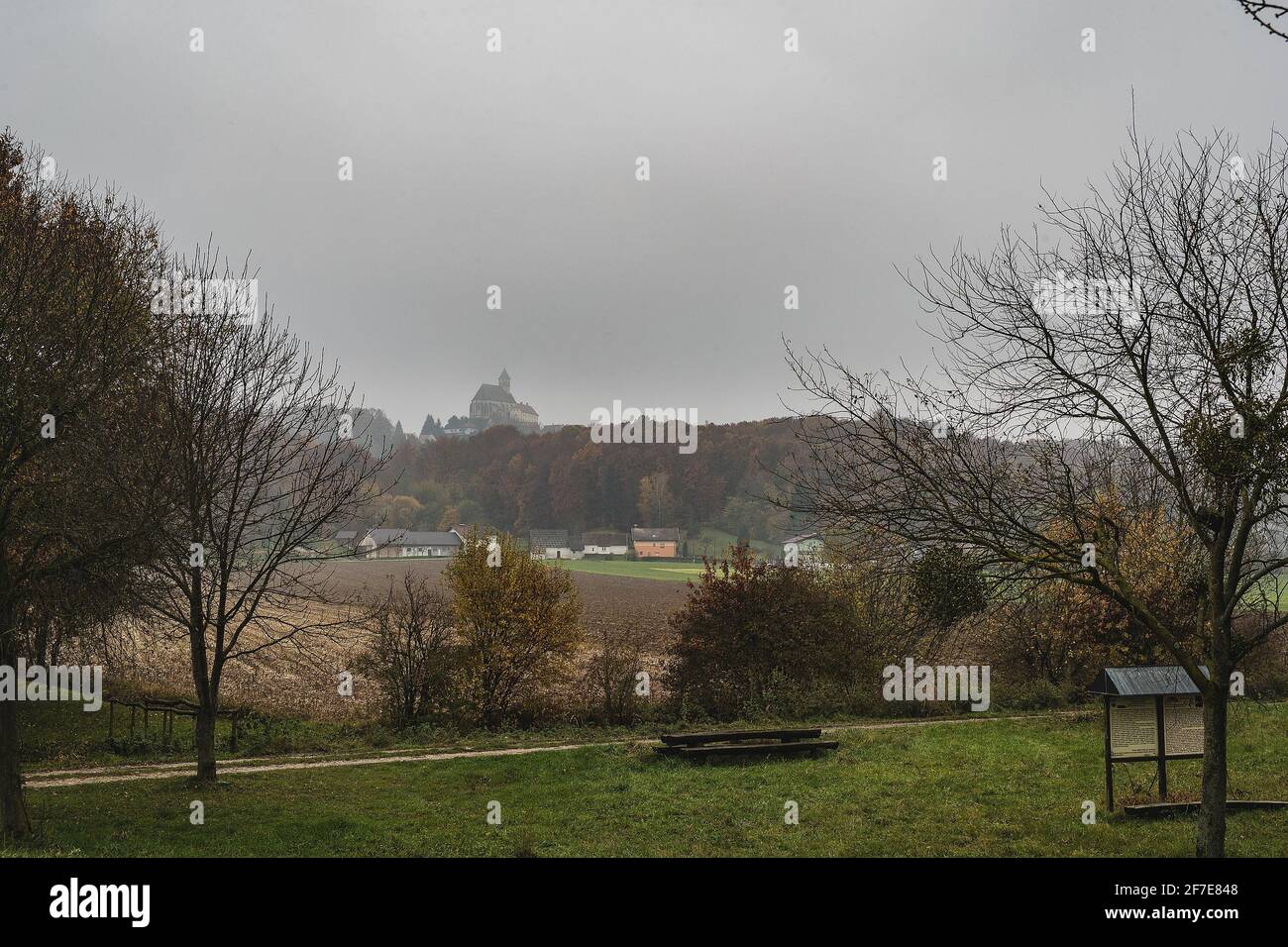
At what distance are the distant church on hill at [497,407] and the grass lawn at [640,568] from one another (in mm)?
56249

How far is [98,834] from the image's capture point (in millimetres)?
11273

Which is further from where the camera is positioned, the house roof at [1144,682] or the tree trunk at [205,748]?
the tree trunk at [205,748]

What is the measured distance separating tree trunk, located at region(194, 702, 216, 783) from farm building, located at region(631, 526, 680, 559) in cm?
5612

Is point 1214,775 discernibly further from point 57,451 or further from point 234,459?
point 234,459

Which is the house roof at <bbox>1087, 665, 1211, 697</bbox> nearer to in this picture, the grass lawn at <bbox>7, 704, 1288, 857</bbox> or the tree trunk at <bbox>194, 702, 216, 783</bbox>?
the grass lawn at <bbox>7, 704, 1288, 857</bbox>

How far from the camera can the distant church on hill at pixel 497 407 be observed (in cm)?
12662

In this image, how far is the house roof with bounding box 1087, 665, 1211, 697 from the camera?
36.4 ft

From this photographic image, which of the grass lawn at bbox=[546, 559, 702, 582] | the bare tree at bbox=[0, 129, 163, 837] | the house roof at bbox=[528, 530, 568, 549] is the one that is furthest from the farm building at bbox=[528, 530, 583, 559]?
the bare tree at bbox=[0, 129, 163, 837]

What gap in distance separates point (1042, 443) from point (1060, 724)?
40.1 ft

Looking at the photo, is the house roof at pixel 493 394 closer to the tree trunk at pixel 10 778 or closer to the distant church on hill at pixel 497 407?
the distant church on hill at pixel 497 407

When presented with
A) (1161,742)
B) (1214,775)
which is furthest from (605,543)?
(1214,775)

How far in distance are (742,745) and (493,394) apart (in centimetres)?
12834

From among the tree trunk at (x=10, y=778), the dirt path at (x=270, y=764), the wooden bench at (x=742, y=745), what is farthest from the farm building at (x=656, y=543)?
the tree trunk at (x=10, y=778)
